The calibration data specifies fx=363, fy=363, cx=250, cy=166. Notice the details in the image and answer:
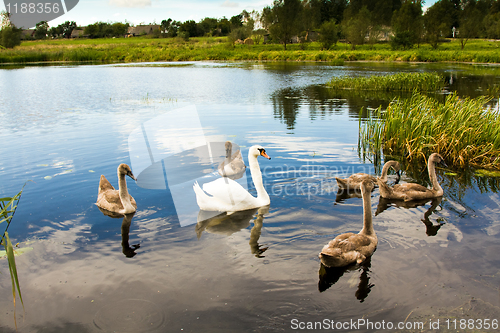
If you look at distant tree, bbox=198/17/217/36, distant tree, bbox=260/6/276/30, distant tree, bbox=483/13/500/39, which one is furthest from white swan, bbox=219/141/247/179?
distant tree, bbox=198/17/217/36

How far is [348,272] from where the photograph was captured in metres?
5.66

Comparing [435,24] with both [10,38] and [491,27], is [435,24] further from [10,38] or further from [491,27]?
[10,38]

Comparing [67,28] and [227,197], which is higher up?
[67,28]

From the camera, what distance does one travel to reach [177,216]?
7.50 metres

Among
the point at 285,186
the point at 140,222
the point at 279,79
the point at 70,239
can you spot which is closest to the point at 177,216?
the point at 140,222

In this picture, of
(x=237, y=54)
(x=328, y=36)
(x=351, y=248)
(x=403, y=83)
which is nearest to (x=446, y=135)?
(x=351, y=248)

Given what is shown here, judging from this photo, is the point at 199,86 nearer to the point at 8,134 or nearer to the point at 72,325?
the point at 8,134

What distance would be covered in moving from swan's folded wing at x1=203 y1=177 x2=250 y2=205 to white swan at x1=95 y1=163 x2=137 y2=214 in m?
1.73

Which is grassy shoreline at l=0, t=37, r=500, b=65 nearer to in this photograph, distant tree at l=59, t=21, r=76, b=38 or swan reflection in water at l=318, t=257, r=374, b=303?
swan reflection in water at l=318, t=257, r=374, b=303

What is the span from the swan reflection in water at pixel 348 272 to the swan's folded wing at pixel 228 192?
2.32m

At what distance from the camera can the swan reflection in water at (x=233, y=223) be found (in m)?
6.76

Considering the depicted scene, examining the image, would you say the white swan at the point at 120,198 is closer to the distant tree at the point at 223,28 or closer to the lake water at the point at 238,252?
the lake water at the point at 238,252

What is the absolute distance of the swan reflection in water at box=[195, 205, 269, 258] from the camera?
22.2ft

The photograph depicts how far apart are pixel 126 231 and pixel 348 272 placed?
13.6ft
